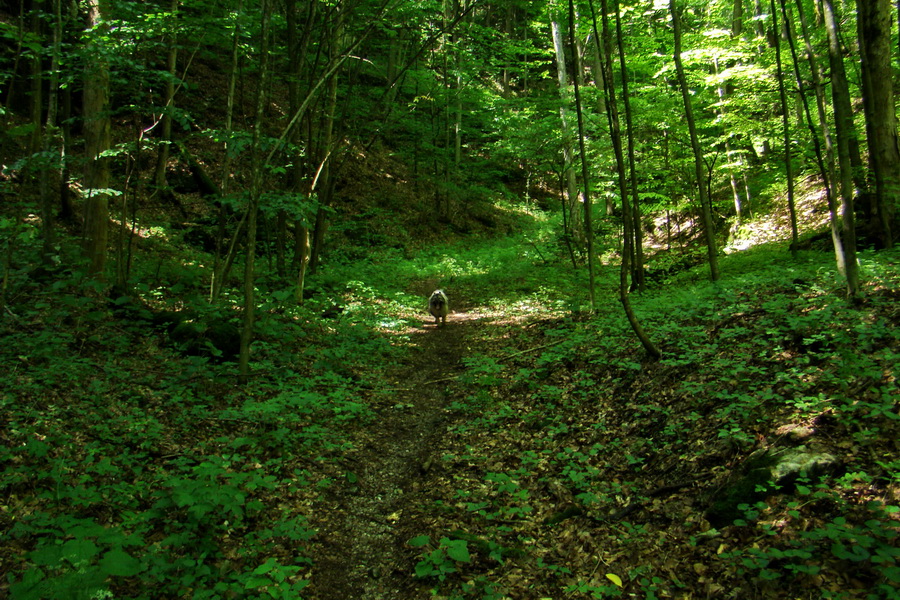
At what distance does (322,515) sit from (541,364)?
4436mm

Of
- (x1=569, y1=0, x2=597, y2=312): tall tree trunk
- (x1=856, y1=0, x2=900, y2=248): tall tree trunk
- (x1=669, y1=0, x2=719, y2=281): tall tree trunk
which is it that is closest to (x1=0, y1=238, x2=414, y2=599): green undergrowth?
(x1=569, y1=0, x2=597, y2=312): tall tree trunk

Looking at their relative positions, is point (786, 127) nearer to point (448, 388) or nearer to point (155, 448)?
point (448, 388)

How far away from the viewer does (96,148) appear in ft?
24.3

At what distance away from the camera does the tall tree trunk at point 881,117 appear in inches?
299

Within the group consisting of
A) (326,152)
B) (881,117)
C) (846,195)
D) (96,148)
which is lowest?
(846,195)

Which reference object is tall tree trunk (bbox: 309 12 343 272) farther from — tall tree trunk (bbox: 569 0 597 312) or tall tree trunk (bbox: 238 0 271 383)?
tall tree trunk (bbox: 569 0 597 312)

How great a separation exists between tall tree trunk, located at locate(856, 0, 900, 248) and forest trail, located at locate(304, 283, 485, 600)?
755cm

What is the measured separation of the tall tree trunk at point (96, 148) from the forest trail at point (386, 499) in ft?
17.1

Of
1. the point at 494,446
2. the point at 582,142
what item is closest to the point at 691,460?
the point at 494,446

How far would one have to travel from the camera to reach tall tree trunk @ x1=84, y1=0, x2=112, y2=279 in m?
7.03

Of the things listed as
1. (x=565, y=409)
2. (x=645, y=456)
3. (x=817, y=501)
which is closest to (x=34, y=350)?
(x=565, y=409)

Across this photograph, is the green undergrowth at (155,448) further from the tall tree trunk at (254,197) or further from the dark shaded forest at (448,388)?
the tall tree trunk at (254,197)

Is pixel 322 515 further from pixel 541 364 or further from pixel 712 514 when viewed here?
pixel 541 364

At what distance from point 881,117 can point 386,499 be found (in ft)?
31.4
